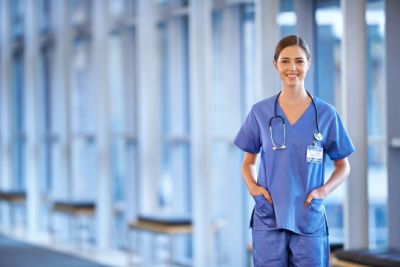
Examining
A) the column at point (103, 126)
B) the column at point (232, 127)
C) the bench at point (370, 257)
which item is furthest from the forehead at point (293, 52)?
the column at point (103, 126)

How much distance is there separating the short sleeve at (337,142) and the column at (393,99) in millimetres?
2123

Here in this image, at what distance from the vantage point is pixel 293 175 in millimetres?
3072

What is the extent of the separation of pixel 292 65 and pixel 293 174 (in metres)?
0.39

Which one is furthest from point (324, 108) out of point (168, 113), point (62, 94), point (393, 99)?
point (62, 94)

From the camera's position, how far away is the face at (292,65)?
3066 millimetres

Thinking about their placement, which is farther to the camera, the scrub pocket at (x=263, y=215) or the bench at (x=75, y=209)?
the bench at (x=75, y=209)

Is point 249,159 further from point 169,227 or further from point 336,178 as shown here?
point 169,227

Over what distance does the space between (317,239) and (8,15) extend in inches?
392

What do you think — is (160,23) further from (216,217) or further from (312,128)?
(312,128)

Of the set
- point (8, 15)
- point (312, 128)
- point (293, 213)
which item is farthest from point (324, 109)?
point (8, 15)

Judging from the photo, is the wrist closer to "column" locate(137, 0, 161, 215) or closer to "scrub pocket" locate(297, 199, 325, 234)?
"scrub pocket" locate(297, 199, 325, 234)

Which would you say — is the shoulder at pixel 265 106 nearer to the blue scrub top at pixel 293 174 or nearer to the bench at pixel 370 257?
the blue scrub top at pixel 293 174

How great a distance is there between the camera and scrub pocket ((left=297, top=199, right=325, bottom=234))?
9.98 ft

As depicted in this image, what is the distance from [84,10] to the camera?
10195mm
